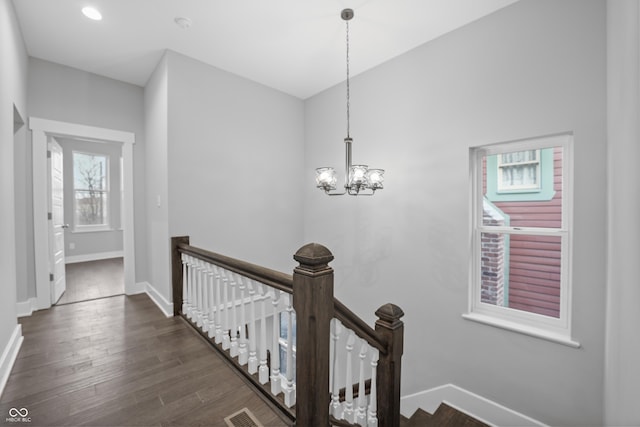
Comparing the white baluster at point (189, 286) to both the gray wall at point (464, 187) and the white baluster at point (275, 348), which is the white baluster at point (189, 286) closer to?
the white baluster at point (275, 348)

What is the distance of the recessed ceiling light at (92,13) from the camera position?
2355 millimetres

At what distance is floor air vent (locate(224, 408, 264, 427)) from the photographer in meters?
1.51

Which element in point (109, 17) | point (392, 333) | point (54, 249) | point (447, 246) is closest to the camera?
point (392, 333)

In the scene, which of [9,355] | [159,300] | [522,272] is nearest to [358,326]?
[522,272]

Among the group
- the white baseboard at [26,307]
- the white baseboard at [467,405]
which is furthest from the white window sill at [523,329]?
the white baseboard at [26,307]

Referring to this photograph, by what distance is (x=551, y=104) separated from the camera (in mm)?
2062

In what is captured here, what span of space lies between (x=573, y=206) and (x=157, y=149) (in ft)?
13.0

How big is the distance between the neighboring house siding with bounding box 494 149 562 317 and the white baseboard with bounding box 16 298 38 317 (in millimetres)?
4811

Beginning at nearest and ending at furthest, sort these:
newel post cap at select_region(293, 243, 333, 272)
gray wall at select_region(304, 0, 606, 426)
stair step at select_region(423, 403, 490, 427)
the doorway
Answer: newel post cap at select_region(293, 243, 333, 272) → gray wall at select_region(304, 0, 606, 426) → stair step at select_region(423, 403, 490, 427) → the doorway

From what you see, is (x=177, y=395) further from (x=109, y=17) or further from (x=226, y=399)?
(x=109, y=17)

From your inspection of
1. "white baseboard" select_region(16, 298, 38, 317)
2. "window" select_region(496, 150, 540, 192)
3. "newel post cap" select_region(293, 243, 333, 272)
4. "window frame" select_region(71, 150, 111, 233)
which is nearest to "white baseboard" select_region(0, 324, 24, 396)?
"white baseboard" select_region(16, 298, 38, 317)

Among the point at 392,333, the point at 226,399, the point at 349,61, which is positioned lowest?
the point at 226,399

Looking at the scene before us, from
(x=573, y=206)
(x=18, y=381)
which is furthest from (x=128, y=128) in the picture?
(x=573, y=206)

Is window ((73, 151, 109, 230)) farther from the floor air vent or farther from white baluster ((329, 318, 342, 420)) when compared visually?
white baluster ((329, 318, 342, 420))
